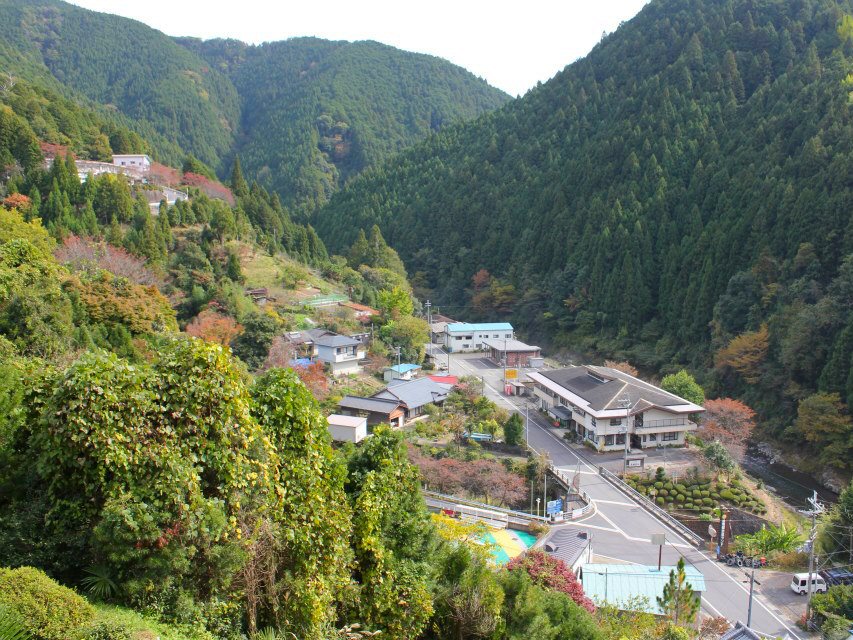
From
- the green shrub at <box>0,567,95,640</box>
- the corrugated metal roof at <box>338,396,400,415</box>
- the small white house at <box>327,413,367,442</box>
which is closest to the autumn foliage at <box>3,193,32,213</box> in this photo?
the corrugated metal roof at <box>338,396,400,415</box>

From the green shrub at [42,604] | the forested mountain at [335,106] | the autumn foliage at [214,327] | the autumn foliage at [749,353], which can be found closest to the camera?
the green shrub at [42,604]

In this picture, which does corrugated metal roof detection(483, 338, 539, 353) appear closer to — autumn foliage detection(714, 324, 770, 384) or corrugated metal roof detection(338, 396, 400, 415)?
autumn foliage detection(714, 324, 770, 384)

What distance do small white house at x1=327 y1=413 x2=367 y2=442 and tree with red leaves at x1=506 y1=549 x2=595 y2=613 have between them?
12.1 m

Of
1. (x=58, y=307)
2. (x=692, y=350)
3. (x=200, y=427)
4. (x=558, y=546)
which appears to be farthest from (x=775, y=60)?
(x=200, y=427)

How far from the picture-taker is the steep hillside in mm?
108500

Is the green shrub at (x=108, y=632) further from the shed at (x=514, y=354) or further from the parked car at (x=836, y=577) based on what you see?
the shed at (x=514, y=354)

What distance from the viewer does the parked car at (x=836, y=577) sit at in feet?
57.6

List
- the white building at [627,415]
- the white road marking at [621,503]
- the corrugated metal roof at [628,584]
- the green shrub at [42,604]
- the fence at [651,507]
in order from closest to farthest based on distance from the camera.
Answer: the green shrub at [42,604] < the corrugated metal roof at [628,584] < the fence at [651,507] < the white road marking at [621,503] < the white building at [627,415]

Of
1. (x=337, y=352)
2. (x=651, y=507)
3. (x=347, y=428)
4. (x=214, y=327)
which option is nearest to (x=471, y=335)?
(x=337, y=352)

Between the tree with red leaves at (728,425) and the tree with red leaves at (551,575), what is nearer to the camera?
the tree with red leaves at (551,575)

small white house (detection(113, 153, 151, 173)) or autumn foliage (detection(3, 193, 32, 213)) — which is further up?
small white house (detection(113, 153, 151, 173))

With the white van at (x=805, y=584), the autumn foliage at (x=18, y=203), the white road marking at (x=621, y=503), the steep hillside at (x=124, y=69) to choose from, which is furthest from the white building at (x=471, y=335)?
the steep hillside at (x=124, y=69)

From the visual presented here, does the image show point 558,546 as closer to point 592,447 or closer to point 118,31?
point 592,447

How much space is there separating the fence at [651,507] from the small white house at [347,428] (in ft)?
31.2
